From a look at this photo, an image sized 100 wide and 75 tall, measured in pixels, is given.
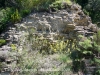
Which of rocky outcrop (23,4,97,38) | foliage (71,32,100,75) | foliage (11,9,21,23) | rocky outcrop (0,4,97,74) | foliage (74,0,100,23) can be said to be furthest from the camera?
foliage (74,0,100,23)

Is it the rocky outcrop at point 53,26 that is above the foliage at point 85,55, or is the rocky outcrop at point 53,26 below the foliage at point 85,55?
above

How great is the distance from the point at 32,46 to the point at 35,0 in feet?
13.7

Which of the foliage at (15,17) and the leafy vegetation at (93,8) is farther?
the leafy vegetation at (93,8)

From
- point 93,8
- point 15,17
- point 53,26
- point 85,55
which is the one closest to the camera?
point 85,55

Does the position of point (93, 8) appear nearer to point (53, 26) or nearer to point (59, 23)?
point (59, 23)

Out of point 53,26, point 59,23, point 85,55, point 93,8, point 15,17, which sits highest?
point 15,17

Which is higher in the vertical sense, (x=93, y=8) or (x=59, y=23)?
(x=59, y=23)

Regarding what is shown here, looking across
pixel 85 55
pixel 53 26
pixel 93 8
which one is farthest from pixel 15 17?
pixel 93 8

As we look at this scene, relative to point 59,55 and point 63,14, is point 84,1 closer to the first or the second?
point 63,14

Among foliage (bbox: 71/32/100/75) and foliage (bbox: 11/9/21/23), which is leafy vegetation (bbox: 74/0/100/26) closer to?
foliage (bbox: 11/9/21/23)

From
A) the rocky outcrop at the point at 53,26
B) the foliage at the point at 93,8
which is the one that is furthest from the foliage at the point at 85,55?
the foliage at the point at 93,8

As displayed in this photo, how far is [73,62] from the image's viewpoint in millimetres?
12219

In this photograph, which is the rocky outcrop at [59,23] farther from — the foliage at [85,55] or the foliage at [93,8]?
the foliage at [93,8]

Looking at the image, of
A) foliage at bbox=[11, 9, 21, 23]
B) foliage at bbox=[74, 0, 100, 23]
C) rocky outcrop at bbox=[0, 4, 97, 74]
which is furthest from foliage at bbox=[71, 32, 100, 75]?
foliage at bbox=[74, 0, 100, 23]
